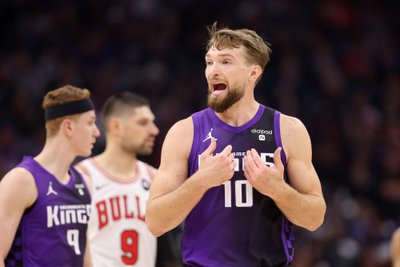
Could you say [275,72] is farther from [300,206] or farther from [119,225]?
[300,206]

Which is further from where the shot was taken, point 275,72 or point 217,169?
point 275,72

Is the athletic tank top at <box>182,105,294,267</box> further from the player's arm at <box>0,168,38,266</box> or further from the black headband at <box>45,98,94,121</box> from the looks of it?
the black headband at <box>45,98,94,121</box>

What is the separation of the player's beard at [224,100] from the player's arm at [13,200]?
1.65m

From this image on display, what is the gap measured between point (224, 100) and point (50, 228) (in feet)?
5.91

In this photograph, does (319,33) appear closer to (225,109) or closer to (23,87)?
(23,87)

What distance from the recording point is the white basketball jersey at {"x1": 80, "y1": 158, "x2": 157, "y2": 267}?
7.70 m

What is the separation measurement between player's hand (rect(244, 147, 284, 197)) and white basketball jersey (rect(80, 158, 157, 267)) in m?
2.85

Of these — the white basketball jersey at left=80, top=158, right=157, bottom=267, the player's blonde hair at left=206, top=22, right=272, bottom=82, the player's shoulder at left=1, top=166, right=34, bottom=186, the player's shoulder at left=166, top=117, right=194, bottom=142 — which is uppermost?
the player's blonde hair at left=206, top=22, right=272, bottom=82

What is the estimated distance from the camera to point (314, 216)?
528cm

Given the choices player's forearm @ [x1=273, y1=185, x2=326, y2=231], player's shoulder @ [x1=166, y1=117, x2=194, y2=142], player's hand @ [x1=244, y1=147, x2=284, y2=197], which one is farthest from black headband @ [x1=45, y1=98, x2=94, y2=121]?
player's forearm @ [x1=273, y1=185, x2=326, y2=231]

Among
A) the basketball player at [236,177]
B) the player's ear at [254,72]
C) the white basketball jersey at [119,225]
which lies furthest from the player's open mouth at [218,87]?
the white basketball jersey at [119,225]

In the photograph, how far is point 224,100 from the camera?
17.7 feet

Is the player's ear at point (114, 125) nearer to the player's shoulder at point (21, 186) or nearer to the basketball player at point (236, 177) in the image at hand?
the player's shoulder at point (21, 186)

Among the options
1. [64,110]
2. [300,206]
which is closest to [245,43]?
[300,206]
